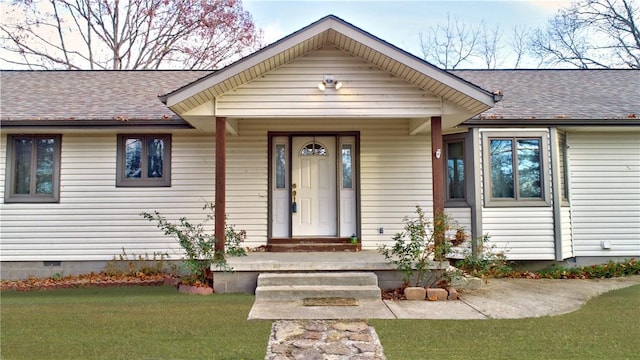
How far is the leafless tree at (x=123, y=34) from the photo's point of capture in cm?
1597

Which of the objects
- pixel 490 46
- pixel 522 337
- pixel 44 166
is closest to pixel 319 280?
pixel 522 337

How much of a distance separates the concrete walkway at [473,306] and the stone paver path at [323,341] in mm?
280

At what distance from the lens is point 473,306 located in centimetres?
533

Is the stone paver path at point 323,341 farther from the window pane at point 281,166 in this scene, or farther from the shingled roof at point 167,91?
the shingled roof at point 167,91

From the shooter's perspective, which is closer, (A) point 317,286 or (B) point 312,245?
(A) point 317,286

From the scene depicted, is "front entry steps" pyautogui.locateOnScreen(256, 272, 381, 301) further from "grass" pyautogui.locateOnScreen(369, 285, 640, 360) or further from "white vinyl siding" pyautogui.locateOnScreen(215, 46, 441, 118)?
"white vinyl siding" pyautogui.locateOnScreen(215, 46, 441, 118)

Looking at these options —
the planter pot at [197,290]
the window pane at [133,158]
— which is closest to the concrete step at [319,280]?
the planter pot at [197,290]

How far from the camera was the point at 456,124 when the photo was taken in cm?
720

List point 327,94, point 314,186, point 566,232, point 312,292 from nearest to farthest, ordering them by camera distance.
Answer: point 312,292 → point 327,94 → point 566,232 → point 314,186

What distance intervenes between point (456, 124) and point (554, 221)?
258cm

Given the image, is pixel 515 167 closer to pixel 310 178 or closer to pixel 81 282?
pixel 310 178

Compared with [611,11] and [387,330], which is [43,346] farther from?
[611,11]

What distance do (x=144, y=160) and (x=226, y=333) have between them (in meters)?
4.63

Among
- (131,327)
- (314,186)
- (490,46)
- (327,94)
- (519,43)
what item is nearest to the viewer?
(131,327)
